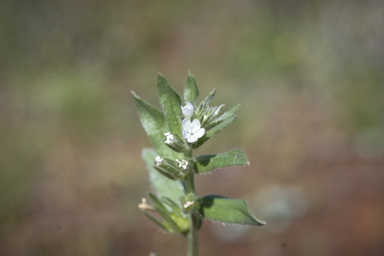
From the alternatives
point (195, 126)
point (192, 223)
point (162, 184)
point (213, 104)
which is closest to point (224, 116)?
point (195, 126)

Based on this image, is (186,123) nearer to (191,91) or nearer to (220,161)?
(191,91)

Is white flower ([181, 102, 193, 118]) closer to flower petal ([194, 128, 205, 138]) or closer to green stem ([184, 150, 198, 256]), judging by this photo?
flower petal ([194, 128, 205, 138])

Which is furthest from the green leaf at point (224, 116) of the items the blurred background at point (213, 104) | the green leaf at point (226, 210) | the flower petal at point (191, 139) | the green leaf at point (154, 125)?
the blurred background at point (213, 104)

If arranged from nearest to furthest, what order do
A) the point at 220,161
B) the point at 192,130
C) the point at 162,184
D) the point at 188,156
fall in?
the point at 220,161
the point at 192,130
the point at 188,156
the point at 162,184

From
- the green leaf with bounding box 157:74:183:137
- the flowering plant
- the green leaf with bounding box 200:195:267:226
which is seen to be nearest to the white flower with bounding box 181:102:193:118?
the flowering plant

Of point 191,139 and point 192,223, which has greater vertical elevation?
point 191,139

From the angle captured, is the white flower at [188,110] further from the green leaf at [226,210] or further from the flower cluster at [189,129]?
the green leaf at [226,210]

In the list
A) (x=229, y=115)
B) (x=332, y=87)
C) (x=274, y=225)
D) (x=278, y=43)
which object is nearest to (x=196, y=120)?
(x=229, y=115)
